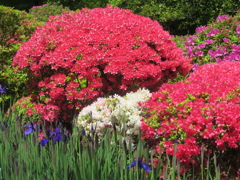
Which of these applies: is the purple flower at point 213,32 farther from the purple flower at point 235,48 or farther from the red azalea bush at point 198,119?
the red azalea bush at point 198,119

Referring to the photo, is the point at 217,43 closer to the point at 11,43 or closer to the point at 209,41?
the point at 209,41

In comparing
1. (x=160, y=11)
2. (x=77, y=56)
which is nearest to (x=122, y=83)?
(x=77, y=56)

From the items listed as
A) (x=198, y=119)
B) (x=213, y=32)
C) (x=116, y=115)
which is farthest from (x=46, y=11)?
(x=198, y=119)

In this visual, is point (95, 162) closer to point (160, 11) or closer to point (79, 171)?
point (79, 171)

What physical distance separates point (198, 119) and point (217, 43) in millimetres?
4997

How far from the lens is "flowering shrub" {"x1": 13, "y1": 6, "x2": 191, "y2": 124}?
18.0 feet

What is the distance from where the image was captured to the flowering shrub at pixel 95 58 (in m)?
5.48

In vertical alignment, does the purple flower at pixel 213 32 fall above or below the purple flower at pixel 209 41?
above

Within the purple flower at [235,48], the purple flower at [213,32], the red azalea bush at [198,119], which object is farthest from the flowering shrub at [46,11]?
the red azalea bush at [198,119]

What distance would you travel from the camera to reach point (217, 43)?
808 cm

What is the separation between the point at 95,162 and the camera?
2.52 m

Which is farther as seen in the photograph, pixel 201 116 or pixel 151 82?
pixel 151 82

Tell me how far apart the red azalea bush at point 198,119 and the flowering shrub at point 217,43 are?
310cm

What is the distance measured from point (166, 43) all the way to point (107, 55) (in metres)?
1.26
